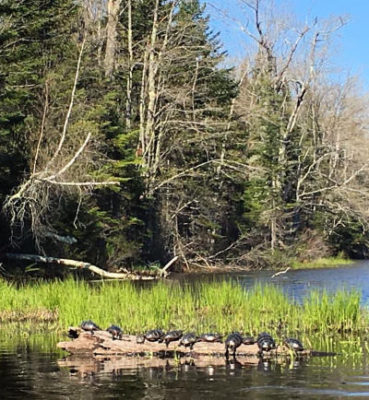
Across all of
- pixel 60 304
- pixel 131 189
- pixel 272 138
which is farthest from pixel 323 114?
pixel 60 304

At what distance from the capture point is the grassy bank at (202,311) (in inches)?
539

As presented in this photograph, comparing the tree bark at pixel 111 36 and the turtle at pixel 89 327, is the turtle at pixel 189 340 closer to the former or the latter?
the turtle at pixel 89 327

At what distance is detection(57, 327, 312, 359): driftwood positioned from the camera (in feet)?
35.8

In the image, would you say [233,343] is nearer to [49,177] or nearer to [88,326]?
[88,326]

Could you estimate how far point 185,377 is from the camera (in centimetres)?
980

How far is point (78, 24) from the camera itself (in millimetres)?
37344

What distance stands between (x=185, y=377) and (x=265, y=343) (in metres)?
1.51

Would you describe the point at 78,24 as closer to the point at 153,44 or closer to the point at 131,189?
the point at 153,44

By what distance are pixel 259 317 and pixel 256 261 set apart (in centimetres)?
2651

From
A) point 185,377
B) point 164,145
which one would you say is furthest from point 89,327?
point 164,145

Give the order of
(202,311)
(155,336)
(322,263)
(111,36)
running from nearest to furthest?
(155,336)
(202,311)
(111,36)
(322,263)

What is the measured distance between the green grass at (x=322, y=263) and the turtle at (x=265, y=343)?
31.1 m

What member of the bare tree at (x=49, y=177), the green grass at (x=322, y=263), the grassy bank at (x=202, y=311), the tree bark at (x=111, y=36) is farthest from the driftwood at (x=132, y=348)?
the green grass at (x=322, y=263)

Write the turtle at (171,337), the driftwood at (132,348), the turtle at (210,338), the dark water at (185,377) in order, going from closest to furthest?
the dark water at (185,377), the driftwood at (132,348), the turtle at (210,338), the turtle at (171,337)
